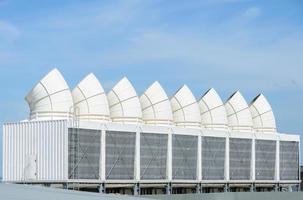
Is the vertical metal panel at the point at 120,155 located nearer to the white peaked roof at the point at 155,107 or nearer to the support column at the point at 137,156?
the support column at the point at 137,156

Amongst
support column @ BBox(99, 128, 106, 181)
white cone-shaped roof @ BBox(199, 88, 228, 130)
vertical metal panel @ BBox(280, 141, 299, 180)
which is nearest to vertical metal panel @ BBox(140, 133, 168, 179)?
support column @ BBox(99, 128, 106, 181)

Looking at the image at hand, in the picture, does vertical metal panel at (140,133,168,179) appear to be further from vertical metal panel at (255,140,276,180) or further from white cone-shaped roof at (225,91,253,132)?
vertical metal panel at (255,140,276,180)

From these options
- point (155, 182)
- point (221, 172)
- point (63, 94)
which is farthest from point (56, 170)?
point (221, 172)

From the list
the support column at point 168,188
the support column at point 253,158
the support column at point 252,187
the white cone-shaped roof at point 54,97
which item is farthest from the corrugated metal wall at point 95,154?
the support column at point 252,187

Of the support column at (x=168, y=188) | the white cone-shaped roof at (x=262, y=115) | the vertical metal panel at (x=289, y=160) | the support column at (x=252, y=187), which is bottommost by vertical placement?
the support column at (x=252, y=187)

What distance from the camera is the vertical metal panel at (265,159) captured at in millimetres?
96688

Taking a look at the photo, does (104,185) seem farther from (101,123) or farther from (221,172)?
(221,172)

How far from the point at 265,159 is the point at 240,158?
6181 mm

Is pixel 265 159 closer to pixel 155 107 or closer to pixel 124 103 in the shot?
pixel 155 107

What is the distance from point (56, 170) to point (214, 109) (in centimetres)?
2860

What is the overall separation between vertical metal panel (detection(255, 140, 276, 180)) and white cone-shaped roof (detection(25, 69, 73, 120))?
3300cm

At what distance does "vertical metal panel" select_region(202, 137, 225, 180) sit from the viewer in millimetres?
88250

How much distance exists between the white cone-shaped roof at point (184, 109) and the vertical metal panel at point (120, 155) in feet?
39.1

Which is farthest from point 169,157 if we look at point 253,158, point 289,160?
point 289,160
